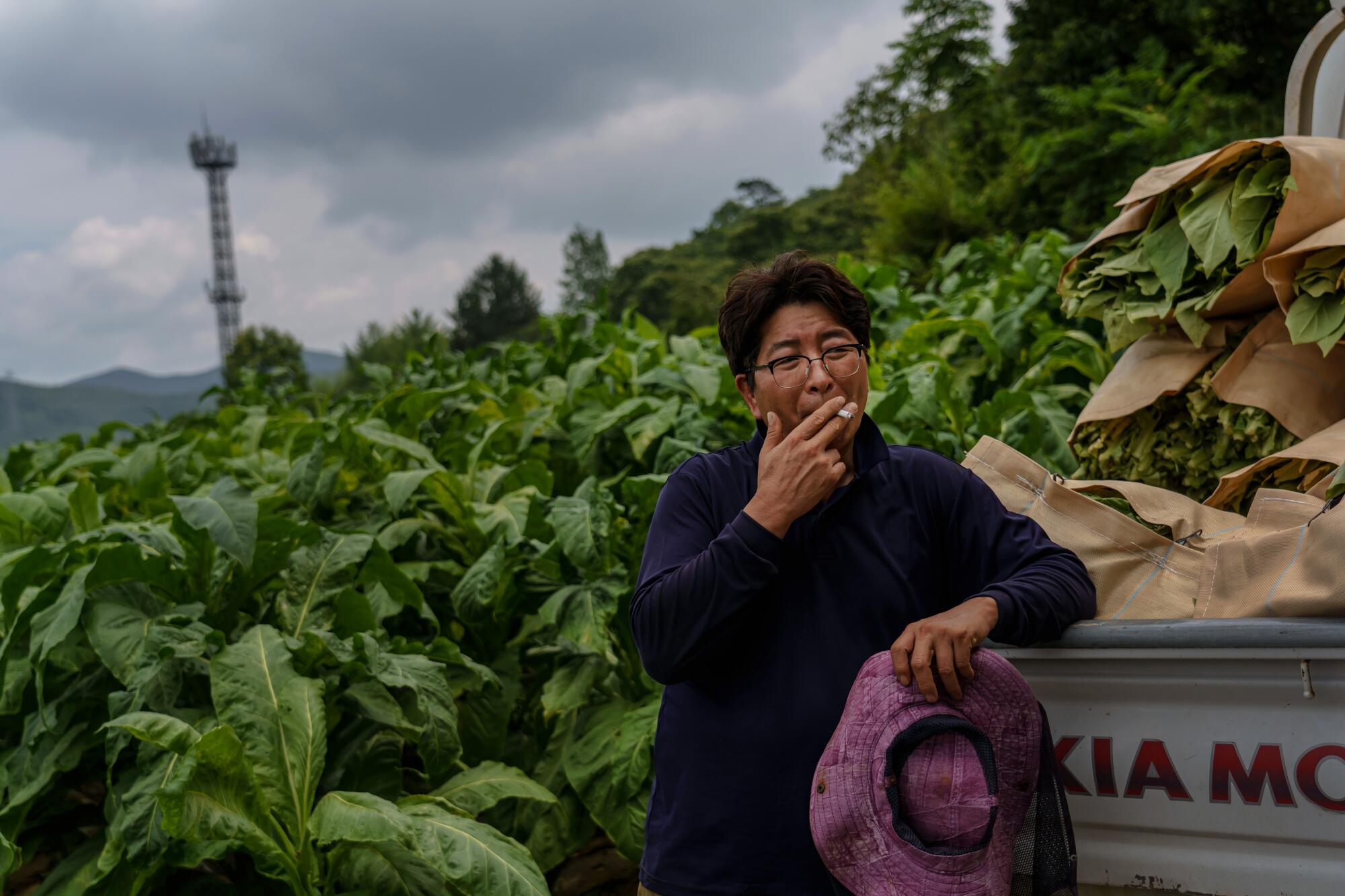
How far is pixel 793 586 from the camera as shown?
200cm

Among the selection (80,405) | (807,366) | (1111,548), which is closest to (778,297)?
(807,366)

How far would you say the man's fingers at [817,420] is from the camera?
75.8 inches

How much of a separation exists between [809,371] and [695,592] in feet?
1.52

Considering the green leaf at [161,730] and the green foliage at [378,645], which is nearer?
the green leaf at [161,730]

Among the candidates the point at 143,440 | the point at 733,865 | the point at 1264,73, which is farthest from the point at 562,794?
the point at 1264,73

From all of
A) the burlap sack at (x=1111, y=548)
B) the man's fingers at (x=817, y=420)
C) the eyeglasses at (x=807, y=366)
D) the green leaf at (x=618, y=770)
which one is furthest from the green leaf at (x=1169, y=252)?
the green leaf at (x=618, y=770)

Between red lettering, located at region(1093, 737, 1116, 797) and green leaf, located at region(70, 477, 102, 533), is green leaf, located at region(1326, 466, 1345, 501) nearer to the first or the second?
red lettering, located at region(1093, 737, 1116, 797)

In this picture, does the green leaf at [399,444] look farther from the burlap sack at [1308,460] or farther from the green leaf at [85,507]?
the burlap sack at [1308,460]

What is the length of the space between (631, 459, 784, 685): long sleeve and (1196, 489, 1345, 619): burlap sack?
775 mm

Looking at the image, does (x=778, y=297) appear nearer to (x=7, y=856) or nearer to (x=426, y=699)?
(x=426, y=699)

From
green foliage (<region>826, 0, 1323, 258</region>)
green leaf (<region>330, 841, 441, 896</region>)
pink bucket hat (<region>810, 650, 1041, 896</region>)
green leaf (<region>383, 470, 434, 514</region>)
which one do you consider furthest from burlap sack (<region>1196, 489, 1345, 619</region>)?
green foliage (<region>826, 0, 1323, 258</region>)

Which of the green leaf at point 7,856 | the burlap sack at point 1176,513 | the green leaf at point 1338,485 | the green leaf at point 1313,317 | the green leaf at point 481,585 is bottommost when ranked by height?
the green leaf at point 7,856

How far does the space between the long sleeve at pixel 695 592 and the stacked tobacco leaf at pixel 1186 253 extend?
143cm

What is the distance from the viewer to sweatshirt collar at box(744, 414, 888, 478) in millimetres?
2105
